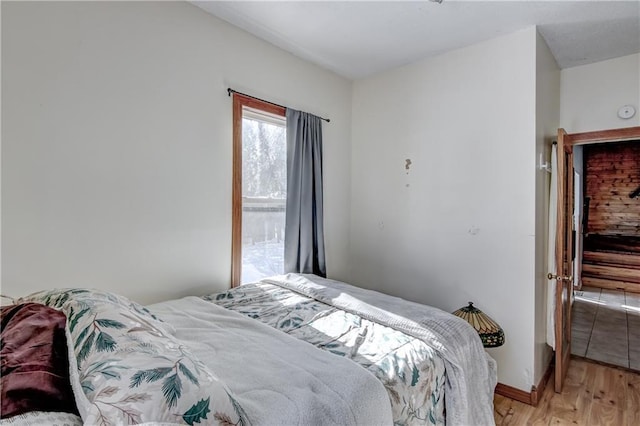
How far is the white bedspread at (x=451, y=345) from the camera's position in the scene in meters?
1.46

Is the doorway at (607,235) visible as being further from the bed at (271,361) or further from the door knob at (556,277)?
the bed at (271,361)

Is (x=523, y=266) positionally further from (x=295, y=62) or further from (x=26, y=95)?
(x=26, y=95)

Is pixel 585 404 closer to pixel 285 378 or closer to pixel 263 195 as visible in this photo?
pixel 285 378

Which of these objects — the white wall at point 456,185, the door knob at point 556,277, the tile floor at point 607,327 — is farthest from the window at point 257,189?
the tile floor at point 607,327

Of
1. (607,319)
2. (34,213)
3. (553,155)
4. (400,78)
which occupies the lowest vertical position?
(607,319)

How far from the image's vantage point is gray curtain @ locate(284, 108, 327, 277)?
272 centimetres

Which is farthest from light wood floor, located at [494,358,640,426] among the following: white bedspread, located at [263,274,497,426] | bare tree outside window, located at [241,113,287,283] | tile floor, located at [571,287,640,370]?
bare tree outside window, located at [241,113,287,283]

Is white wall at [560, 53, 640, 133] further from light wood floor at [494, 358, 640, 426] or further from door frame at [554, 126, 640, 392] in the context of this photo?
light wood floor at [494, 358, 640, 426]

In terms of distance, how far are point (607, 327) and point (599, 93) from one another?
267 cm

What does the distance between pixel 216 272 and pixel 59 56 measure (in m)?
1.48

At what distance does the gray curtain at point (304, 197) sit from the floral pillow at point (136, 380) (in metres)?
1.77

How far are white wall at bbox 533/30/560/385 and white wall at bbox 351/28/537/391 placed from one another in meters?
0.09

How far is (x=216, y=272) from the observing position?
228 centimetres

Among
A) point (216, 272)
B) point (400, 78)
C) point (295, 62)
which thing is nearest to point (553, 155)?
point (400, 78)
